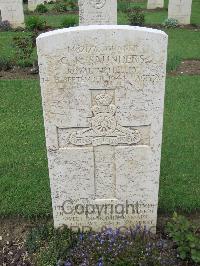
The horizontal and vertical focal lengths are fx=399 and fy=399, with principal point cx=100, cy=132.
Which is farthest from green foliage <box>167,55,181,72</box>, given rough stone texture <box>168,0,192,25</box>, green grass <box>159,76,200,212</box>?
rough stone texture <box>168,0,192,25</box>

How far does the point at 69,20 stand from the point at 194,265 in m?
11.1

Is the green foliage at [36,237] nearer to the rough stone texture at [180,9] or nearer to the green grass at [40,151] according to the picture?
the green grass at [40,151]

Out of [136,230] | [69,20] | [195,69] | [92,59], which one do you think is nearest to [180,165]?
[136,230]

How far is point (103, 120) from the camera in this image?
3.41 meters

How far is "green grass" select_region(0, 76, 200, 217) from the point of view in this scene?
14.8 ft

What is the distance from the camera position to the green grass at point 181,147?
454 cm

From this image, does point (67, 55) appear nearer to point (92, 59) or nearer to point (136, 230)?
point (92, 59)

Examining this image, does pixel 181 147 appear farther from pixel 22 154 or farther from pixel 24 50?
pixel 24 50

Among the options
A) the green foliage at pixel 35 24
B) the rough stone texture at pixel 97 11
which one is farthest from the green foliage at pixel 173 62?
the green foliage at pixel 35 24

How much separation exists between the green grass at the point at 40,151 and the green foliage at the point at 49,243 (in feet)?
1.27

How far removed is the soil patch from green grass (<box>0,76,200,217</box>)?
24.9 inches

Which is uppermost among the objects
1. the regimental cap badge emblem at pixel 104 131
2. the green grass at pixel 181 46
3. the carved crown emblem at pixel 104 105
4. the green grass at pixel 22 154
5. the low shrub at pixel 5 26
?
the carved crown emblem at pixel 104 105

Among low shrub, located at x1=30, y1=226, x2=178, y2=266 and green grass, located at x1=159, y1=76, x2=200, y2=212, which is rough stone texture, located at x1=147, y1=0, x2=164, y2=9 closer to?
green grass, located at x1=159, y1=76, x2=200, y2=212

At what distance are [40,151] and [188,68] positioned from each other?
4.99m
